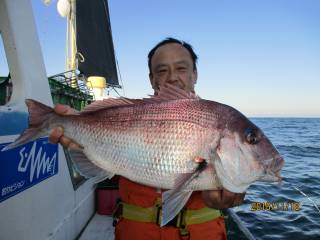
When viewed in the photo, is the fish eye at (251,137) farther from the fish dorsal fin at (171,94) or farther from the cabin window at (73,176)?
the cabin window at (73,176)

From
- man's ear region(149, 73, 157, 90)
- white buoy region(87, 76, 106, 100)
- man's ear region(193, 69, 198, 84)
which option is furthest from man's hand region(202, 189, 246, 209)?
white buoy region(87, 76, 106, 100)

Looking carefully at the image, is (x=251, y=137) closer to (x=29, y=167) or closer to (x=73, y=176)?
(x=29, y=167)

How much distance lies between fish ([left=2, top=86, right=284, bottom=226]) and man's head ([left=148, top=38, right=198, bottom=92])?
954 mm

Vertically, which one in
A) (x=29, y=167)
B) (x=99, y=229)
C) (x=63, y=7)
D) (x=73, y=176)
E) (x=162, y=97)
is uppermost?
(x=63, y=7)

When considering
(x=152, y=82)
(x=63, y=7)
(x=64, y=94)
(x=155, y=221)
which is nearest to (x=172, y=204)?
(x=155, y=221)

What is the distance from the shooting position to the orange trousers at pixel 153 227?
9.82 ft

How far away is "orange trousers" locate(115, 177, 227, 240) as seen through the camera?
2994 mm

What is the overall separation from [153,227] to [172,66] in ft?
5.35

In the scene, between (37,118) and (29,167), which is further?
(29,167)

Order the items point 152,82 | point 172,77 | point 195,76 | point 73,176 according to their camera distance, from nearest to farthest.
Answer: point 172,77
point 152,82
point 195,76
point 73,176

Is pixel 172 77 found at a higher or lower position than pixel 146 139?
higher

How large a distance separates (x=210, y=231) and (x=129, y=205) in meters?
0.77

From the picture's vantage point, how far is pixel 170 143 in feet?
7.91

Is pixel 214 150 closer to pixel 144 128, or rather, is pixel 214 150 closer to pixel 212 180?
pixel 212 180
